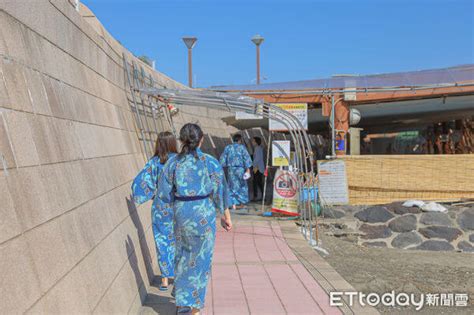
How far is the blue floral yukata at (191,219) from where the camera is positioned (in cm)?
413

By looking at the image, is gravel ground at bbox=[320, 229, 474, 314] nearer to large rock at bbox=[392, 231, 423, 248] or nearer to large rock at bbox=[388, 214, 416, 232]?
large rock at bbox=[392, 231, 423, 248]

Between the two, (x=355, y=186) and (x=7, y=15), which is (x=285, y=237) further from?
(x=7, y=15)

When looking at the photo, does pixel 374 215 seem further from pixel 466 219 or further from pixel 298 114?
pixel 298 114

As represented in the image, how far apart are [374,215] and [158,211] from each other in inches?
252

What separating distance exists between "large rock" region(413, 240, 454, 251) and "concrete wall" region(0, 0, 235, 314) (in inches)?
238

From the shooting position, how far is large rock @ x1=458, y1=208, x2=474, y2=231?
9.73 metres

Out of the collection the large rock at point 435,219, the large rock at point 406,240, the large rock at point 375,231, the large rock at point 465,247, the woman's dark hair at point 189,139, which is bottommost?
the large rock at point 465,247

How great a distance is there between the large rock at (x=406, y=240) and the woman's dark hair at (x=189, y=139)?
6693 mm

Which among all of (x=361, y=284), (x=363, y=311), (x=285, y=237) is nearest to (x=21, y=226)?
(x=363, y=311)

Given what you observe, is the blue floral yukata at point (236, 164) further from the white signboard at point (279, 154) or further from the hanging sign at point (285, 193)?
the hanging sign at point (285, 193)

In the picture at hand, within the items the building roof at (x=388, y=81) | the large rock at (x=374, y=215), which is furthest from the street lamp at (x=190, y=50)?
the large rock at (x=374, y=215)

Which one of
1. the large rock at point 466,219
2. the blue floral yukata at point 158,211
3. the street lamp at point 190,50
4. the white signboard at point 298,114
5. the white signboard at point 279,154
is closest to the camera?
the blue floral yukata at point 158,211

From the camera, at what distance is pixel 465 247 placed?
944 cm

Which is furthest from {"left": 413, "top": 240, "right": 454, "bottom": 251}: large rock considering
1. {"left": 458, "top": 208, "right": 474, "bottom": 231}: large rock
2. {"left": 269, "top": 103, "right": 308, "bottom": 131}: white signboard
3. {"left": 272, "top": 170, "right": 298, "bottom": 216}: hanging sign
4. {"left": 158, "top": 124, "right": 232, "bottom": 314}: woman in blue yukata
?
{"left": 158, "top": 124, "right": 232, "bottom": 314}: woman in blue yukata
